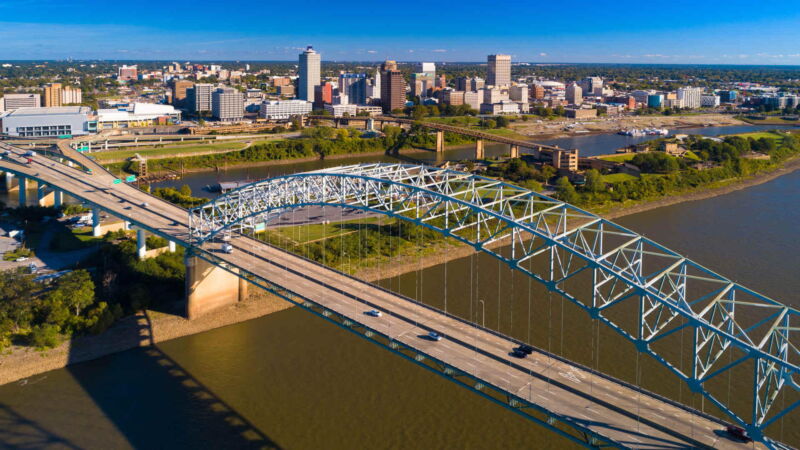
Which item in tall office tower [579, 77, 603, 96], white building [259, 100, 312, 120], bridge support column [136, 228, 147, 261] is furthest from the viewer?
tall office tower [579, 77, 603, 96]

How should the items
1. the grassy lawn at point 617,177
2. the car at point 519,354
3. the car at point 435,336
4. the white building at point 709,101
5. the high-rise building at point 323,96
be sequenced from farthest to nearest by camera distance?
the white building at point 709,101 → the high-rise building at point 323,96 → the grassy lawn at point 617,177 → the car at point 435,336 → the car at point 519,354

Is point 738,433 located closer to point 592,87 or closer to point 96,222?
point 96,222

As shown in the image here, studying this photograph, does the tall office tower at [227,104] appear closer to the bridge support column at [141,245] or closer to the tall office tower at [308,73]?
the tall office tower at [308,73]

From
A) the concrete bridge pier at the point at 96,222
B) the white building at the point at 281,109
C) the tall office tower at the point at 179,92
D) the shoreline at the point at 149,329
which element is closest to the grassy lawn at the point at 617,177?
the shoreline at the point at 149,329

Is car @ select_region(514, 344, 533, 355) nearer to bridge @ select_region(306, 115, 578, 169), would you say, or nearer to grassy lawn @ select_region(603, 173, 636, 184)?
grassy lawn @ select_region(603, 173, 636, 184)

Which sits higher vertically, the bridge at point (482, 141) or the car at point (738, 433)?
the bridge at point (482, 141)

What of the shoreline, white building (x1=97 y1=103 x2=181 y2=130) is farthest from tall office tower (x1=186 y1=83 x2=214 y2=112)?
the shoreline
